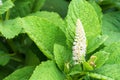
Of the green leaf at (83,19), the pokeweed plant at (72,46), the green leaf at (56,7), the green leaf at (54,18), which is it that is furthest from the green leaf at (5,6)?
the green leaf at (56,7)

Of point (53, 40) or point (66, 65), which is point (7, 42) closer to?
point (53, 40)

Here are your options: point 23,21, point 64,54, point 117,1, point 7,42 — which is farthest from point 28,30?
point 117,1

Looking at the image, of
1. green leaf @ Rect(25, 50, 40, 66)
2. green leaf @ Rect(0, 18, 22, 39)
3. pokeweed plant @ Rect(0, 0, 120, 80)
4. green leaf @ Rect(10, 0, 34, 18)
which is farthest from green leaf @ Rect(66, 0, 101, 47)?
green leaf @ Rect(10, 0, 34, 18)

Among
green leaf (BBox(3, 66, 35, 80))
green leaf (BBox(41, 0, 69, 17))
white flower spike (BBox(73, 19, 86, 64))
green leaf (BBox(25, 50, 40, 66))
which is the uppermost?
white flower spike (BBox(73, 19, 86, 64))

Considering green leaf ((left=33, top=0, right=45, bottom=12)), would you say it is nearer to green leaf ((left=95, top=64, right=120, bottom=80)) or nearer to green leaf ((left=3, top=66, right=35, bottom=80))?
green leaf ((left=3, top=66, right=35, bottom=80))

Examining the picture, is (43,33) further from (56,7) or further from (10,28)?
(56,7)

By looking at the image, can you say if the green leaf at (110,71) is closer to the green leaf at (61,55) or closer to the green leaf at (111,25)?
the green leaf at (61,55)

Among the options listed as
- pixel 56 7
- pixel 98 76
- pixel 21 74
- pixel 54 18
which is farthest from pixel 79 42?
pixel 56 7
